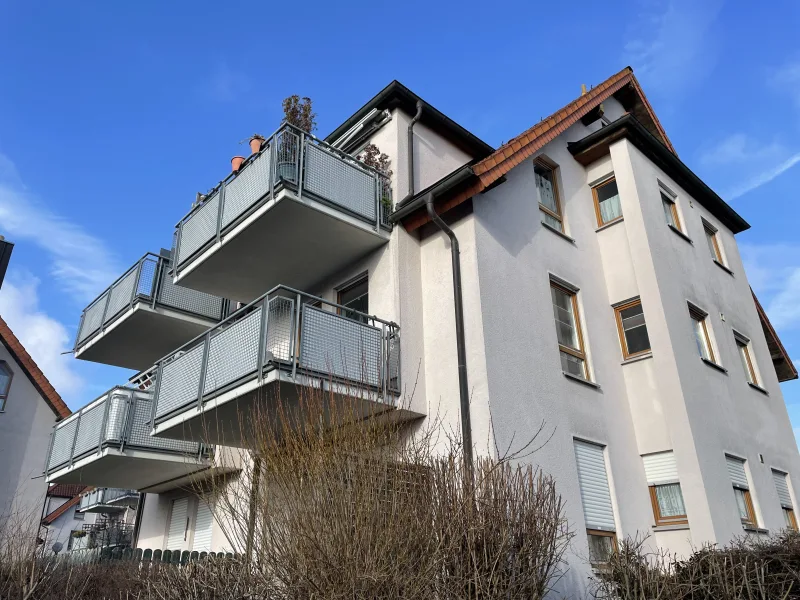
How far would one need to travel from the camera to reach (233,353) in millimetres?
9445

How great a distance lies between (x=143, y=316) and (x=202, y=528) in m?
4.82

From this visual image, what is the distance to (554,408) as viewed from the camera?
33.0 feet

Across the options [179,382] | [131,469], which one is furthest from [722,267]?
[131,469]

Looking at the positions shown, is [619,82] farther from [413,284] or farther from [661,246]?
[413,284]

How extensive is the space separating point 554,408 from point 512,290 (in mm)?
1990

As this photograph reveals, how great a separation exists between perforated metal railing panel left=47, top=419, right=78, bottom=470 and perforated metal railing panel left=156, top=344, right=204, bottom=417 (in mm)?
4133

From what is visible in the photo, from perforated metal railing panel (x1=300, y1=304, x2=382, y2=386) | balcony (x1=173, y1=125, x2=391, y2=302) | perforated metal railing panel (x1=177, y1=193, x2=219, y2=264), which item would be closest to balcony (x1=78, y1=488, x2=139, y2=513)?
perforated metal railing panel (x1=177, y1=193, x2=219, y2=264)

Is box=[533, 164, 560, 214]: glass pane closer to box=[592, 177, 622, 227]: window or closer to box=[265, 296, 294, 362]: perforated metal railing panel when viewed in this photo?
box=[592, 177, 622, 227]: window

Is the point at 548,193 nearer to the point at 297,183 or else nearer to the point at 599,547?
the point at 297,183

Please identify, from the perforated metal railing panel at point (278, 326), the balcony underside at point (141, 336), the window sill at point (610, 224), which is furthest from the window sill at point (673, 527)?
the balcony underside at point (141, 336)

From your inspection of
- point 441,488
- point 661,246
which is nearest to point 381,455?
point 441,488

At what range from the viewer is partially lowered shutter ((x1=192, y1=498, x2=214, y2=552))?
13323mm

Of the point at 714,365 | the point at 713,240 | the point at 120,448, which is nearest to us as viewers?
the point at 120,448

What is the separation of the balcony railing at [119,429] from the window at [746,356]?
475 inches
